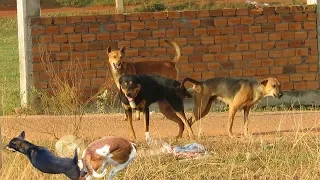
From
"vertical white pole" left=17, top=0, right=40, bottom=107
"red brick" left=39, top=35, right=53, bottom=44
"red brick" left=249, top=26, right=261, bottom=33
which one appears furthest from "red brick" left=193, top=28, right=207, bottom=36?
"vertical white pole" left=17, top=0, right=40, bottom=107

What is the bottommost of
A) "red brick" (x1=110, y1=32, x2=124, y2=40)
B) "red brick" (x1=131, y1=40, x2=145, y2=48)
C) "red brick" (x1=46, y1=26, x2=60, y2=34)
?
"red brick" (x1=131, y1=40, x2=145, y2=48)

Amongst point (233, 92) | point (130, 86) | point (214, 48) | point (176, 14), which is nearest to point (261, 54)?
point (214, 48)

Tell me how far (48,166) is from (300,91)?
329 inches

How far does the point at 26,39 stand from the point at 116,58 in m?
1.46

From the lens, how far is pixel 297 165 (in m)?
8.65

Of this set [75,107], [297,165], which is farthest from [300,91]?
[297,165]

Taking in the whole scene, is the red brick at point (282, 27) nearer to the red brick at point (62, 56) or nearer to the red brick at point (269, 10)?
the red brick at point (269, 10)

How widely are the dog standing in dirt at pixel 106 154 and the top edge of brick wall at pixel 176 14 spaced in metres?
7.44

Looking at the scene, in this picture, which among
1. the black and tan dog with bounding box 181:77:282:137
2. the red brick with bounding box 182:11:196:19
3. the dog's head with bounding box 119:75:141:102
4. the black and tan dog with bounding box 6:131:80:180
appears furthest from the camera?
the red brick with bounding box 182:11:196:19

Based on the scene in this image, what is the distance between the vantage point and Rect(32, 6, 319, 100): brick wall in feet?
46.5

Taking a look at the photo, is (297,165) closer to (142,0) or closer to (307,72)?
(307,72)

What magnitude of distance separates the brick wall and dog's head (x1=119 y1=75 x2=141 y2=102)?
3.06m

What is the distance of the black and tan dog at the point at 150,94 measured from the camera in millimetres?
11203

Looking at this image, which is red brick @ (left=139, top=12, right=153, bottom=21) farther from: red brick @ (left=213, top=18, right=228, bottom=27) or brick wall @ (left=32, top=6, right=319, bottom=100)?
red brick @ (left=213, top=18, right=228, bottom=27)
